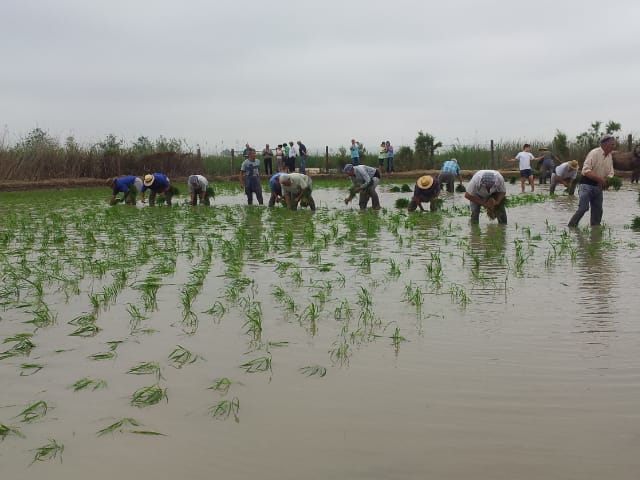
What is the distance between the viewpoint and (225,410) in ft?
10.9

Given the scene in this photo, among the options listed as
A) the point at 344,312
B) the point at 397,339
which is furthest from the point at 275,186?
the point at 397,339

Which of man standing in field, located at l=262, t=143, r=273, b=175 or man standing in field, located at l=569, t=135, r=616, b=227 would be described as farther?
man standing in field, located at l=262, t=143, r=273, b=175

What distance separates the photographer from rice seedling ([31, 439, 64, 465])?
9.46 ft

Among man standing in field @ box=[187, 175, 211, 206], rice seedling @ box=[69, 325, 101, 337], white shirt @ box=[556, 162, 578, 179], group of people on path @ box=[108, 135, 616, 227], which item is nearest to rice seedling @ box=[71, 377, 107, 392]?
rice seedling @ box=[69, 325, 101, 337]

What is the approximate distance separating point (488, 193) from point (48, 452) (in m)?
9.58

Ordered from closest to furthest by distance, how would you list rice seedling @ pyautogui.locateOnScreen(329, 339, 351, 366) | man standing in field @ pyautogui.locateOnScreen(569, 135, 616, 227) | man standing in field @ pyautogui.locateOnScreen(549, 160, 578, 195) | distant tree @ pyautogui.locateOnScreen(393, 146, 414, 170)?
rice seedling @ pyautogui.locateOnScreen(329, 339, 351, 366) < man standing in field @ pyautogui.locateOnScreen(569, 135, 616, 227) < man standing in field @ pyautogui.locateOnScreen(549, 160, 578, 195) < distant tree @ pyautogui.locateOnScreen(393, 146, 414, 170)

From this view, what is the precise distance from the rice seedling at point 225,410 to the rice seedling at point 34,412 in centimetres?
84

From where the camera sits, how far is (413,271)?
716 cm

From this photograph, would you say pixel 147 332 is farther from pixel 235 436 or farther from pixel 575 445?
pixel 575 445

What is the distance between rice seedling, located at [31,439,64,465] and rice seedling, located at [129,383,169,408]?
0.51 m

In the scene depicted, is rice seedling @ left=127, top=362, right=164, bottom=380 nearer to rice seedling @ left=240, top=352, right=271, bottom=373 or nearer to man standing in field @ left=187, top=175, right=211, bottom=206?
rice seedling @ left=240, top=352, right=271, bottom=373

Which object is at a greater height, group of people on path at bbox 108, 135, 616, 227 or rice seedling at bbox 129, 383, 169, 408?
group of people on path at bbox 108, 135, 616, 227

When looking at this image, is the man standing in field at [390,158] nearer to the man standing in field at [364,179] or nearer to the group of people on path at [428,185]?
the group of people on path at [428,185]

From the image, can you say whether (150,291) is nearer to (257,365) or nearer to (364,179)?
(257,365)
